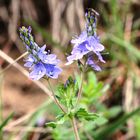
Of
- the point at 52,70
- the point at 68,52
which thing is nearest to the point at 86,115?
the point at 52,70

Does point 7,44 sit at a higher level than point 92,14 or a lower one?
higher

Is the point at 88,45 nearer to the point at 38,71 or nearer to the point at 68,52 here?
the point at 38,71

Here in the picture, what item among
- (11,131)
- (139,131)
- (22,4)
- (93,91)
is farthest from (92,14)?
(22,4)

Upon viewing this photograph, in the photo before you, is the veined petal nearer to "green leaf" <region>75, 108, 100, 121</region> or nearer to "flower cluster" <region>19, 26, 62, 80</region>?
"flower cluster" <region>19, 26, 62, 80</region>

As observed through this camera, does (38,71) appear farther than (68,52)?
No

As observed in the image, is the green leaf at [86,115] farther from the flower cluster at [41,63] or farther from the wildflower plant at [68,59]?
the flower cluster at [41,63]

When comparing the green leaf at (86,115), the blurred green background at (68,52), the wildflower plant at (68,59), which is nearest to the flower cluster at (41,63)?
the wildflower plant at (68,59)

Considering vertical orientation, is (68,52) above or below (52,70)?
above

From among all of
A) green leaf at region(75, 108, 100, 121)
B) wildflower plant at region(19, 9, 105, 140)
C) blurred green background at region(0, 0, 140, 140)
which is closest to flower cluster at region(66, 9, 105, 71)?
wildflower plant at region(19, 9, 105, 140)

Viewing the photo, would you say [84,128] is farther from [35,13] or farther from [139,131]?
[35,13]
